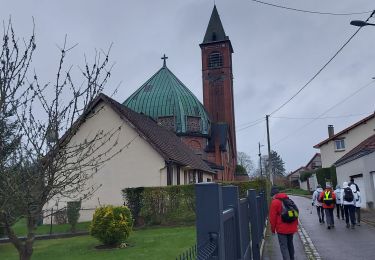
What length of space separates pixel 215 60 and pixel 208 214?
60.3 meters

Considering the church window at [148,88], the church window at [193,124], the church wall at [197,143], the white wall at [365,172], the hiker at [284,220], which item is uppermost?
the church window at [148,88]

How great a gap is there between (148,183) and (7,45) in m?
19.8

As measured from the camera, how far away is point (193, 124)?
169 feet

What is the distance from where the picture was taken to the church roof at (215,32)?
6425cm

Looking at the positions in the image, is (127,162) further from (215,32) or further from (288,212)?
(215,32)

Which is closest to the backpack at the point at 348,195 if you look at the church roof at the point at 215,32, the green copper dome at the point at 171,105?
the green copper dome at the point at 171,105

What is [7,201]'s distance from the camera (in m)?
4.46

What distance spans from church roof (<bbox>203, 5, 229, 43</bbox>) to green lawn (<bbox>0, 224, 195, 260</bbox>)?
5090 cm

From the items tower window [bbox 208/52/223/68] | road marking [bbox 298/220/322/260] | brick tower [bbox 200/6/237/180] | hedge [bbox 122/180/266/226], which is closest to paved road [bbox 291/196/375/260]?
road marking [bbox 298/220/322/260]

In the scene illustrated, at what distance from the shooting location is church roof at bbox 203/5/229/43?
211 feet

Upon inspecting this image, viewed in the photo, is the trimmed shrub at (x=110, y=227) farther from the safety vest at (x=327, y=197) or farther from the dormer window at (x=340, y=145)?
the dormer window at (x=340, y=145)

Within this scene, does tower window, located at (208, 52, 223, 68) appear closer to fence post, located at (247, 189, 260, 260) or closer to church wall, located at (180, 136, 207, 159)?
church wall, located at (180, 136, 207, 159)

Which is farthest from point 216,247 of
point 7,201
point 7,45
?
point 7,45

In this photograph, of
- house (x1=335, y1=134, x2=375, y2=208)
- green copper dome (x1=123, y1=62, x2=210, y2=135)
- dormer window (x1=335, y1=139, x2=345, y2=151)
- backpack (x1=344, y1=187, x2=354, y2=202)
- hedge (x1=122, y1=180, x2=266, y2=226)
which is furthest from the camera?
green copper dome (x1=123, y1=62, x2=210, y2=135)
